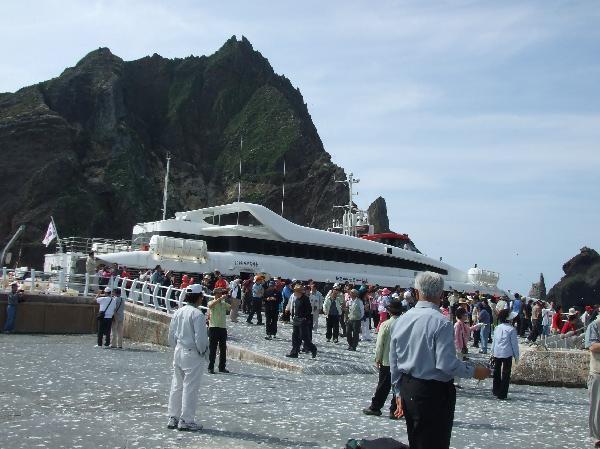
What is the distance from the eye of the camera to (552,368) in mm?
14398

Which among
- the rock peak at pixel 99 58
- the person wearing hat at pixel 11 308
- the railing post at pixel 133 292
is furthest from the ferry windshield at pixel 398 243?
the rock peak at pixel 99 58

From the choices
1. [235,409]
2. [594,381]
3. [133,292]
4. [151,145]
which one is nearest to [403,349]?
[594,381]

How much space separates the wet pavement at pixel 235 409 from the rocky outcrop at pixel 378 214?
113 m

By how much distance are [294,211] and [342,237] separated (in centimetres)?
7453

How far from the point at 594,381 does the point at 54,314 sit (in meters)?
18.6

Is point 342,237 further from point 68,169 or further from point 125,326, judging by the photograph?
point 68,169

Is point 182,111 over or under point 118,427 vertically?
over

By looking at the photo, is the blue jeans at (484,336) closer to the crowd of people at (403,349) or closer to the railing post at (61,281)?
the crowd of people at (403,349)

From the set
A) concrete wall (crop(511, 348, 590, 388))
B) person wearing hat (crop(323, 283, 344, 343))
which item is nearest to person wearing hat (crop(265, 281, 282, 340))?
person wearing hat (crop(323, 283, 344, 343))

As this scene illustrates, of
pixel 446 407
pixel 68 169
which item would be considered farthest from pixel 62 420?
pixel 68 169

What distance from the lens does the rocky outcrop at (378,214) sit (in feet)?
417

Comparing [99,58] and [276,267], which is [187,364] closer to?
[276,267]

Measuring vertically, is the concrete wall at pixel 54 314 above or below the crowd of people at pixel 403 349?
below

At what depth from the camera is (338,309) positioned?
1931 cm
